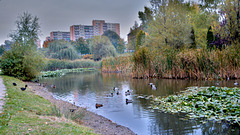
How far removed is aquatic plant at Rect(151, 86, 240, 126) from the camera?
5.17 metres

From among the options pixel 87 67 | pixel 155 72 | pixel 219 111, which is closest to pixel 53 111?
pixel 219 111

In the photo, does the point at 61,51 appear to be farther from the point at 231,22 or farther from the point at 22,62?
the point at 231,22

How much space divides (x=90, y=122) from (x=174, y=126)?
94.6 inches

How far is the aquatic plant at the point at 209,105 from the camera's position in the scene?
17.0 ft

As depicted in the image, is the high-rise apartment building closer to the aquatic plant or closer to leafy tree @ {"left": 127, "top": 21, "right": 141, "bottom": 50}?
leafy tree @ {"left": 127, "top": 21, "right": 141, "bottom": 50}

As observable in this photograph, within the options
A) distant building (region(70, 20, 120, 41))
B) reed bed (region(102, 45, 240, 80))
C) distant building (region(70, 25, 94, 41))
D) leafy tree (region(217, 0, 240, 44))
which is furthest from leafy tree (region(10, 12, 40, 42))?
distant building (region(70, 20, 120, 41))

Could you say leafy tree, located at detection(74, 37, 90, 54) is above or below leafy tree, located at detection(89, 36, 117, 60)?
above

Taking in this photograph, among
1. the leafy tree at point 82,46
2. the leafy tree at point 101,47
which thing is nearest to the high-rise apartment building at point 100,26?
the leafy tree at point 82,46

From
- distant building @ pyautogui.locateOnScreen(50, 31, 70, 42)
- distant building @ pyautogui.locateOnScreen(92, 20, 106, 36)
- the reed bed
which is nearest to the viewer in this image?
the reed bed

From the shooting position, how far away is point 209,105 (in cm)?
586

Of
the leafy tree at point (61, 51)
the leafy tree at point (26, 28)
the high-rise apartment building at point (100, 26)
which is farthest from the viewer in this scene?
the high-rise apartment building at point (100, 26)

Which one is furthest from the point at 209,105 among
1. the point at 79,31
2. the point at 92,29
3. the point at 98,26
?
the point at 98,26

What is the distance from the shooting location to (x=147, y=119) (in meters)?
5.73

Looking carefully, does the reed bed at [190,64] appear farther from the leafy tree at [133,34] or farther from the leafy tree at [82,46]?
the leafy tree at [82,46]
